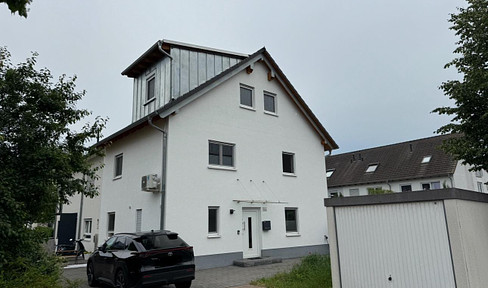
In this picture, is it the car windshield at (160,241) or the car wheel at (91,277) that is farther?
the car wheel at (91,277)

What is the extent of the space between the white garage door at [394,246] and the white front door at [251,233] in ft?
26.6

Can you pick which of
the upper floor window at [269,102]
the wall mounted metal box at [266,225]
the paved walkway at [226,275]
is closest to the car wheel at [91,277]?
the paved walkway at [226,275]

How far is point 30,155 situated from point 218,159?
337 inches

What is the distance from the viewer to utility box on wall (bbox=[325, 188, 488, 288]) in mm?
6410

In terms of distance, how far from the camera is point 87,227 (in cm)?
2092

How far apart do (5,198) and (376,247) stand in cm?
717

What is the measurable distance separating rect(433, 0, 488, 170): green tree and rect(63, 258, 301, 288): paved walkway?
6772 millimetres

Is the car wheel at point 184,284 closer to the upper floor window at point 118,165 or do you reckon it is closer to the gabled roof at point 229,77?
the gabled roof at point 229,77

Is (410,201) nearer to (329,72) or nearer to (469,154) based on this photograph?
(469,154)

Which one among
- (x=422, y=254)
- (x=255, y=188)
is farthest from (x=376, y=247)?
(x=255, y=188)

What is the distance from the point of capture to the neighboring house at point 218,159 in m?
14.2

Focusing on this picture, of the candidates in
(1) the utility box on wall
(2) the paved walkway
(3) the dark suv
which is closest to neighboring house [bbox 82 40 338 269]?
(2) the paved walkway

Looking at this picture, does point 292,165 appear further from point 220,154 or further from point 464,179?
point 464,179

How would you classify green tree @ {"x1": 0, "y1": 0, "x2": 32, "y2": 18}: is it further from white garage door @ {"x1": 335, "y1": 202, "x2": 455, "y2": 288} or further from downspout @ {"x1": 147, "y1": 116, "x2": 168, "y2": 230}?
downspout @ {"x1": 147, "y1": 116, "x2": 168, "y2": 230}
